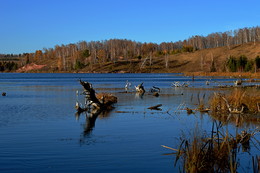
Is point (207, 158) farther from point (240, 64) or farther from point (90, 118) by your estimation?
point (240, 64)

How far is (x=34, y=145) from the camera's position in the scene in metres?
18.5

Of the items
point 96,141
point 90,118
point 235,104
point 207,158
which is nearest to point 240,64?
point 235,104

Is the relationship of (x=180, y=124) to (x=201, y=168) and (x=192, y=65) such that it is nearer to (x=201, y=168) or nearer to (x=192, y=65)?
(x=201, y=168)

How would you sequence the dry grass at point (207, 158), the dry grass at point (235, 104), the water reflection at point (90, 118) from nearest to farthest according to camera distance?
the dry grass at point (207, 158)
the water reflection at point (90, 118)
the dry grass at point (235, 104)

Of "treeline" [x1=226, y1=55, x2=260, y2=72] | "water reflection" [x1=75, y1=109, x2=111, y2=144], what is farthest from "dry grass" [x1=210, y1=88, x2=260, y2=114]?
"treeline" [x1=226, y1=55, x2=260, y2=72]

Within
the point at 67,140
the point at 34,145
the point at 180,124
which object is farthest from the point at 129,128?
the point at 34,145

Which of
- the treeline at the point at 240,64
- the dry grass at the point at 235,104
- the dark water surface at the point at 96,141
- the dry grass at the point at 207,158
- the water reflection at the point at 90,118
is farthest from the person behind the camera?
the treeline at the point at 240,64

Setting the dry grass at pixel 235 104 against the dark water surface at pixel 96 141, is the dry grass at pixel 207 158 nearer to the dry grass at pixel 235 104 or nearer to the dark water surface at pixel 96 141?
the dark water surface at pixel 96 141

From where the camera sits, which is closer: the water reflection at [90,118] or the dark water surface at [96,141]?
the dark water surface at [96,141]

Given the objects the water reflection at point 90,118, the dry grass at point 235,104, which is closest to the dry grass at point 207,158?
the water reflection at point 90,118

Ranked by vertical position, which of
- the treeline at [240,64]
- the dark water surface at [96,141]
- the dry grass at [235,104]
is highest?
the treeline at [240,64]

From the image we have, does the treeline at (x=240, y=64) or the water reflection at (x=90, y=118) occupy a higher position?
the treeline at (x=240, y=64)

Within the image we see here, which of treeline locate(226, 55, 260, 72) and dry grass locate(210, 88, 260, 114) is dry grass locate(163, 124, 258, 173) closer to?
dry grass locate(210, 88, 260, 114)

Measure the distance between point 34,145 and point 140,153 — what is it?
5.45 m
